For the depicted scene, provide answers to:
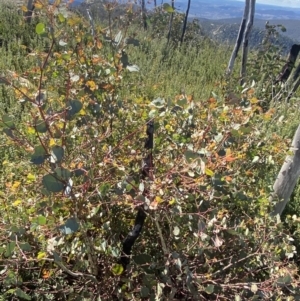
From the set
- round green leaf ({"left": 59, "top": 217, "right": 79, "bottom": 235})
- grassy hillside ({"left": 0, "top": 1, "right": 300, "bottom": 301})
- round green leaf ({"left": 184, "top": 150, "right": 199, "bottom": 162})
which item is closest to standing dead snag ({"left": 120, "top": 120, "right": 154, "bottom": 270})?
grassy hillside ({"left": 0, "top": 1, "right": 300, "bottom": 301})

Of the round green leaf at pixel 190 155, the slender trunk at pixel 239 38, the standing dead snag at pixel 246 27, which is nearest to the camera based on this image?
the round green leaf at pixel 190 155

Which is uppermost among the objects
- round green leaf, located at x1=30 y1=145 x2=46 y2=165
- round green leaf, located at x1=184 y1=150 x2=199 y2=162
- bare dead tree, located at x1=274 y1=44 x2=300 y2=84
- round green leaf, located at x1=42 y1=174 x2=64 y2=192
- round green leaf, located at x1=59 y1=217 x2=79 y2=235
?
round green leaf, located at x1=30 y1=145 x2=46 y2=165

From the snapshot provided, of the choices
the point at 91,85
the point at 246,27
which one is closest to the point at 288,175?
the point at 91,85

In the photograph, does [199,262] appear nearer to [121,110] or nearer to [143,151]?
[143,151]

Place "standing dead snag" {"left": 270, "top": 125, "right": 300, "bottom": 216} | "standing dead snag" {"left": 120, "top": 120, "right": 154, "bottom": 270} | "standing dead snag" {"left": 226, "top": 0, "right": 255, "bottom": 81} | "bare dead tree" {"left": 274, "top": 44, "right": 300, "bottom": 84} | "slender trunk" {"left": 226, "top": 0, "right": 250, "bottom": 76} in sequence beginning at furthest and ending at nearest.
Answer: "bare dead tree" {"left": 274, "top": 44, "right": 300, "bottom": 84}
"slender trunk" {"left": 226, "top": 0, "right": 250, "bottom": 76}
"standing dead snag" {"left": 226, "top": 0, "right": 255, "bottom": 81}
"standing dead snag" {"left": 270, "top": 125, "right": 300, "bottom": 216}
"standing dead snag" {"left": 120, "top": 120, "right": 154, "bottom": 270}

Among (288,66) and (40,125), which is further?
(288,66)

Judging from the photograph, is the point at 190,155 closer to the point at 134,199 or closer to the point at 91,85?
the point at 134,199

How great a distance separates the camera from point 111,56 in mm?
1689

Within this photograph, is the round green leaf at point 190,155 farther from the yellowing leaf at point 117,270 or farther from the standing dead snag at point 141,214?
the yellowing leaf at point 117,270

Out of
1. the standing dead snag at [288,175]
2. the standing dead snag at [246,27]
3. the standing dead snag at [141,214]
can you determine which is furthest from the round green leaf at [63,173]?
the standing dead snag at [246,27]

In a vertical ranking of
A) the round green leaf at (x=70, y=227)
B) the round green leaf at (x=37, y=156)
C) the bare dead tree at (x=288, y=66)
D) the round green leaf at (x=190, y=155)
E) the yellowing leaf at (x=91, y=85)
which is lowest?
the bare dead tree at (x=288, y=66)

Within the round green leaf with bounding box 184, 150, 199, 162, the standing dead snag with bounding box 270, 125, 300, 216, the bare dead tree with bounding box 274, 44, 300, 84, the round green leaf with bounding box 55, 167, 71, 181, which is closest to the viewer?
the round green leaf with bounding box 55, 167, 71, 181

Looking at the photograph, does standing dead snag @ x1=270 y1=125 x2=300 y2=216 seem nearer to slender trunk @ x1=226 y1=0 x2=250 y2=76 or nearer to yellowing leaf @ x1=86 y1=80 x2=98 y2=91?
yellowing leaf @ x1=86 y1=80 x2=98 y2=91

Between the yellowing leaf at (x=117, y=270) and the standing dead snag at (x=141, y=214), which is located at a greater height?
the standing dead snag at (x=141, y=214)
